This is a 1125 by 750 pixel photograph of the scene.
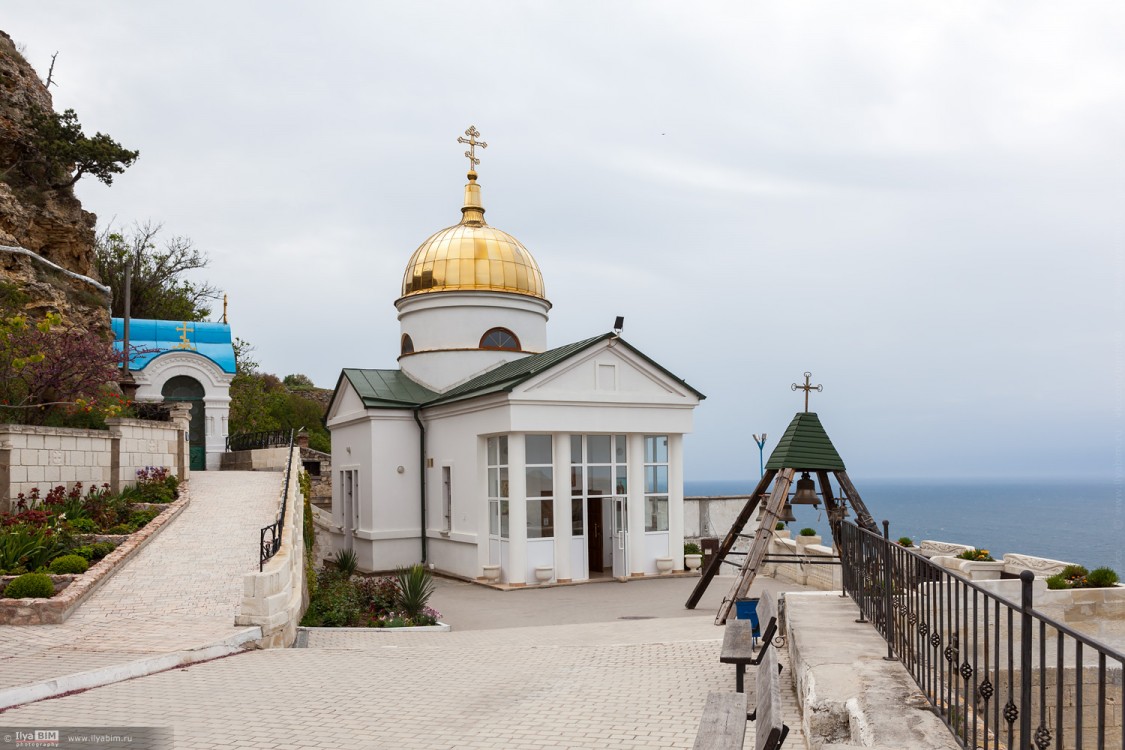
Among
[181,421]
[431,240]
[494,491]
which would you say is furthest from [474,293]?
[181,421]

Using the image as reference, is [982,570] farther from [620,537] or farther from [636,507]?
[620,537]

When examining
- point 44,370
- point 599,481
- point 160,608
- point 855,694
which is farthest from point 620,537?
point 855,694

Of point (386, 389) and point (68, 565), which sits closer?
point (68, 565)

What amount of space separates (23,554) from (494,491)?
978 cm

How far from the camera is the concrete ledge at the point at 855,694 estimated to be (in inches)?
190

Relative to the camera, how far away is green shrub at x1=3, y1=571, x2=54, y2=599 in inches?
448

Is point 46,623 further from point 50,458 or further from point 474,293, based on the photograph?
point 474,293

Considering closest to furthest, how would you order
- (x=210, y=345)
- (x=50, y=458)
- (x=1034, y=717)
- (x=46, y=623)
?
1. (x=1034, y=717)
2. (x=46, y=623)
3. (x=50, y=458)
4. (x=210, y=345)

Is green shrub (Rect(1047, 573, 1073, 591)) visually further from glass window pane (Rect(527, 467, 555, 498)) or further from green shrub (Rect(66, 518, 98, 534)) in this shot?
green shrub (Rect(66, 518, 98, 534))

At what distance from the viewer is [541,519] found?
771 inches

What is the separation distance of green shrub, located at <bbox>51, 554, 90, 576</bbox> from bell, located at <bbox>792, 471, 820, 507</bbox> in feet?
36.7

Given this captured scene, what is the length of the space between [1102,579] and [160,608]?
14582 millimetres

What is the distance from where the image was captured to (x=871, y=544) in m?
7.55

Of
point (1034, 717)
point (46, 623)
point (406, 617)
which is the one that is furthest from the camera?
point (406, 617)
